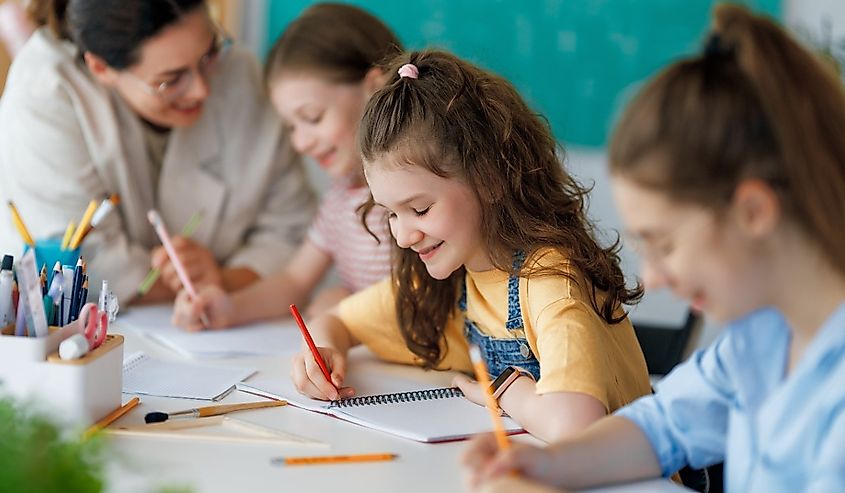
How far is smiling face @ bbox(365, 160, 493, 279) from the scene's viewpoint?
1.27m

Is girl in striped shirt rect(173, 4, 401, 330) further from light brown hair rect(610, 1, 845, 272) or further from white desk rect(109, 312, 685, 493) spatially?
light brown hair rect(610, 1, 845, 272)

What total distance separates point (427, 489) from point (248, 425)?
0.26 m

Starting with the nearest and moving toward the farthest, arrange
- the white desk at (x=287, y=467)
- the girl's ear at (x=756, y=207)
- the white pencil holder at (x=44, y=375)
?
the girl's ear at (x=756, y=207) < the white desk at (x=287, y=467) < the white pencil holder at (x=44, y=375)

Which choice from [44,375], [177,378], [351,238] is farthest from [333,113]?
[44,375]

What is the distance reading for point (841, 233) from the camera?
84 cm

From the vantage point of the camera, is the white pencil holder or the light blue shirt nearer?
the light blue shirt

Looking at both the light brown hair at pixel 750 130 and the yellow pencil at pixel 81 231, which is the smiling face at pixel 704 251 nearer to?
the light brown hair at pixel 750 130

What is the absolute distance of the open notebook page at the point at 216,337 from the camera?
4.98 ft

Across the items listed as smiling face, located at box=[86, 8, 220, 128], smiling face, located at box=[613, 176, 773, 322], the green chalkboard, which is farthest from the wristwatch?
the green chalkboard

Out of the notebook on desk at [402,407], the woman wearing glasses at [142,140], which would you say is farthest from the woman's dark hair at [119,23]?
the notebook on desk at [402,407]

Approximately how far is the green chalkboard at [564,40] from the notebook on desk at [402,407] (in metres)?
1.57

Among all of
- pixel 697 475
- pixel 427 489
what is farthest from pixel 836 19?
pixel 427 489

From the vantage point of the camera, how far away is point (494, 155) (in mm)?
1295

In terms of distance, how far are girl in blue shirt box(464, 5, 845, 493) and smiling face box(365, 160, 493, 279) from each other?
39 cm
